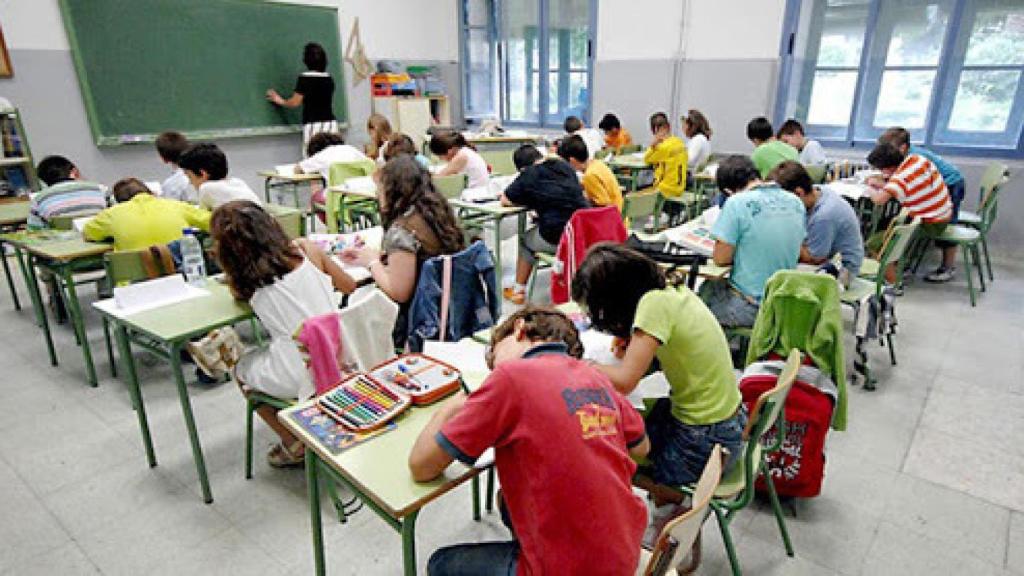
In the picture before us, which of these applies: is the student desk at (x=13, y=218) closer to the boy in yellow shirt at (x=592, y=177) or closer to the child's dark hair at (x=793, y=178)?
the boy in yellow shirt at (x=592, y=177)

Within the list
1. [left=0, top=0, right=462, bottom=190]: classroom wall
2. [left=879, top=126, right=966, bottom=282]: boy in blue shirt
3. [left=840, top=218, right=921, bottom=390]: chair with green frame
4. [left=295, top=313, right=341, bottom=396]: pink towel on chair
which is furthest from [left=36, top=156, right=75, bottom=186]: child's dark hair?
[left=879, top=126, right=966, bottom=282]: boy in blue shirt

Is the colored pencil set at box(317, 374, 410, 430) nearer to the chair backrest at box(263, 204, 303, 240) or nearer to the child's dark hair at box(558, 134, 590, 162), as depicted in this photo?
the chair backrest at box(263, 204, 303, 240)

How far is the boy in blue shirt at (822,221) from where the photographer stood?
10.1 ft

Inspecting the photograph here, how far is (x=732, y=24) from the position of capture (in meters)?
6.99

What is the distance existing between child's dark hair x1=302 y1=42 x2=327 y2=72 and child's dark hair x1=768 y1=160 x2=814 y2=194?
19.4 ft

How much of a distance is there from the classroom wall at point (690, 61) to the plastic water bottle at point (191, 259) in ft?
20.4

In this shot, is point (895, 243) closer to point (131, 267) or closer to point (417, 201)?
point (417, 201)

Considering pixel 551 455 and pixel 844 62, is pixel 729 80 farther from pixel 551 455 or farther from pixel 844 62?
pixel 551 455

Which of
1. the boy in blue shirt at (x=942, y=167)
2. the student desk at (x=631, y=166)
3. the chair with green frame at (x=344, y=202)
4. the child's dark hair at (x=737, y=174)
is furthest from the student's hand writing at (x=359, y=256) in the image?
the boy in blue shirt at (x=942, y=167)

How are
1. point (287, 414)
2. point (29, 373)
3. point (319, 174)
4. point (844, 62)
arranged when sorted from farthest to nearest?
point (844, 62), point (319, 174), point (29, 373), point (287, 414)

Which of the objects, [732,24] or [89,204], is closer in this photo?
[89,204]

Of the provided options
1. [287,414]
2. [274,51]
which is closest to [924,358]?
[287,414]

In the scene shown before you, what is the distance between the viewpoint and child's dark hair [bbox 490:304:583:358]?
1.32 meters

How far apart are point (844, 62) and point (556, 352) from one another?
6.92 metres
